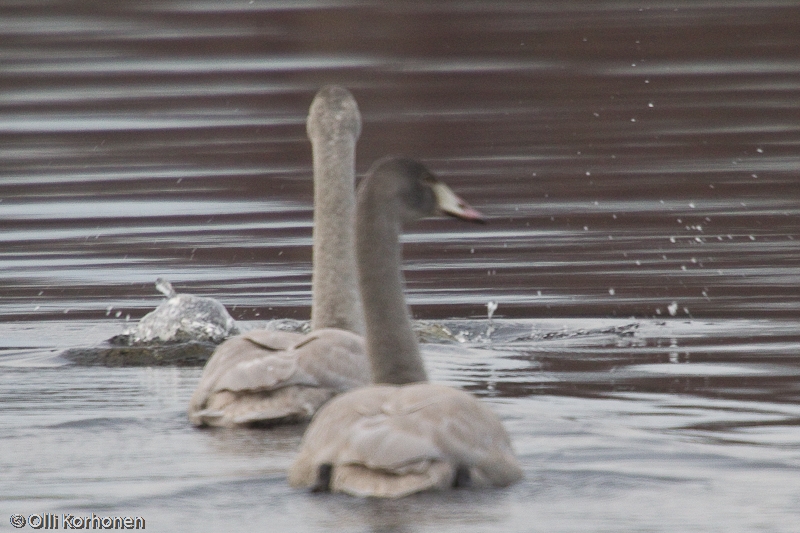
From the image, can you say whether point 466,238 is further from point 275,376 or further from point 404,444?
point 404,444

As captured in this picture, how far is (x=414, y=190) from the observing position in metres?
7.58

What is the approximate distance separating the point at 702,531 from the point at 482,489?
0.91m

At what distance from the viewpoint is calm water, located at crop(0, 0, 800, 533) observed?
699 cm

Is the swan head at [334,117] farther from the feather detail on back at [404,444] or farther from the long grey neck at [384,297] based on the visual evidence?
the feather detail on back at [404,444]

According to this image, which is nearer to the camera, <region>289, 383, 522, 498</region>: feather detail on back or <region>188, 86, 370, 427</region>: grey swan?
<region>289, 383, 522, 498</region>: feather detail on back

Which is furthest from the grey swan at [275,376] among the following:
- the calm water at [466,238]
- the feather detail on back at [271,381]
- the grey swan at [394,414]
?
the grey swan at [394,414]

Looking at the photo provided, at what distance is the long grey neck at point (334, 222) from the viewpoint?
376 inches

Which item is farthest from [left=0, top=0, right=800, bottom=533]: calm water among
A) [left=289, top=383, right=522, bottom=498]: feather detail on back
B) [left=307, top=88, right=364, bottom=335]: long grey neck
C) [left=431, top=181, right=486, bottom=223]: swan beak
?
[left=431, top=181, right=486, bottom=223]: swan beak

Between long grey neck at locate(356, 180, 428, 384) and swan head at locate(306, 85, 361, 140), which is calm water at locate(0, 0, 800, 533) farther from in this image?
swan head at locate(306, 85, 361, 140)

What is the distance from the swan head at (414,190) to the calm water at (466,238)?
3.62 feet

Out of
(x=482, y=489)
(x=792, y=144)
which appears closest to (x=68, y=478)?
(x=482, y=489)

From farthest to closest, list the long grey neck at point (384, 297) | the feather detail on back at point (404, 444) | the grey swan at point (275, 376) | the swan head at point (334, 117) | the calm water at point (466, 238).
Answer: the swan head at point (334, 117) → the grey swan at point (275, 376) → the long grey neck at point (384, 297) → the calm water at point (466, 238) → the feather detail on back at point (404, 444)

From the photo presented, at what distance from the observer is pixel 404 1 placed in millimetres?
34281

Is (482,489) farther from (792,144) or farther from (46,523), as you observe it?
(792,144)
